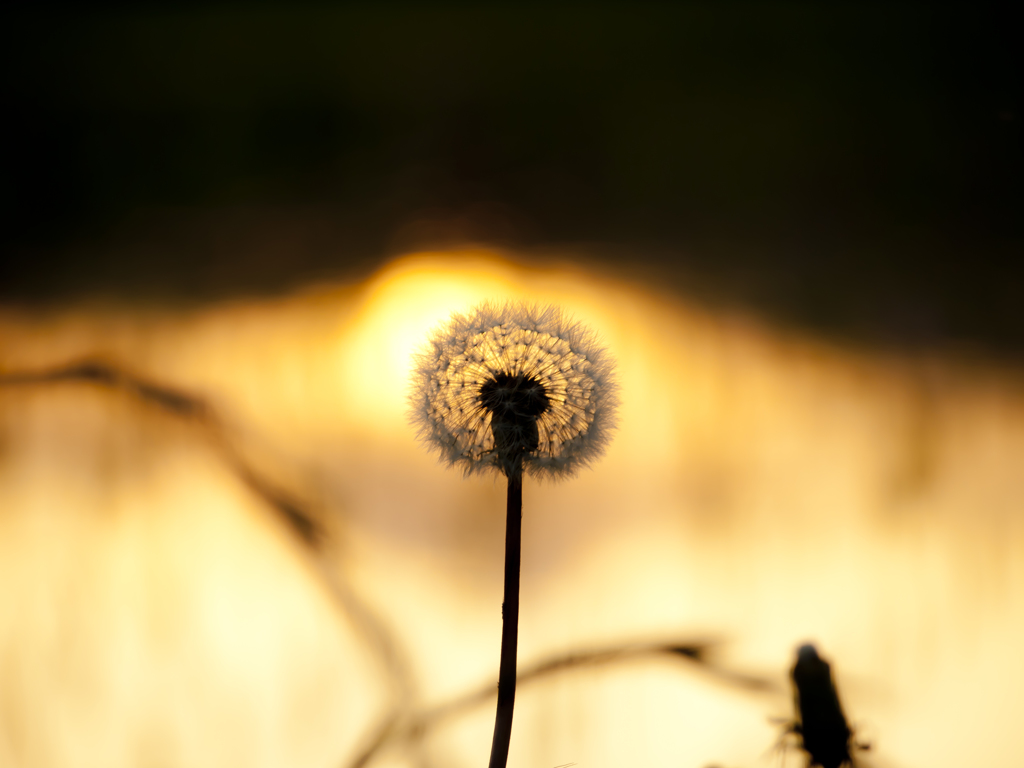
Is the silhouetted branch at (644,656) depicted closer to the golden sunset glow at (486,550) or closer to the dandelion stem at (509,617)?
the golden sunset glow at (486,550)

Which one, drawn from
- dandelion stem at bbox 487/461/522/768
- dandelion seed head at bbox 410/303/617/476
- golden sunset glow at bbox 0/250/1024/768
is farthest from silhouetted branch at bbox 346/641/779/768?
dandelion seed head at bbox 410/303/617/476

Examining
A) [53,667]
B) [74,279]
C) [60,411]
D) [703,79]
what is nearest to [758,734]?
[703,79]

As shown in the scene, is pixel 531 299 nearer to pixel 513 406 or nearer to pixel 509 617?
pixel 513 406

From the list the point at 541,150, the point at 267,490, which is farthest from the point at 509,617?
the point at 541,150

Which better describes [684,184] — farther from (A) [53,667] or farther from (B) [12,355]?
(A) [53,667]

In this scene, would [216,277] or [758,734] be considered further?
[216,277]

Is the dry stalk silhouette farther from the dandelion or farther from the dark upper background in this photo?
the dandelion

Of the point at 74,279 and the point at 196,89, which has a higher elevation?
the point at 196,89
